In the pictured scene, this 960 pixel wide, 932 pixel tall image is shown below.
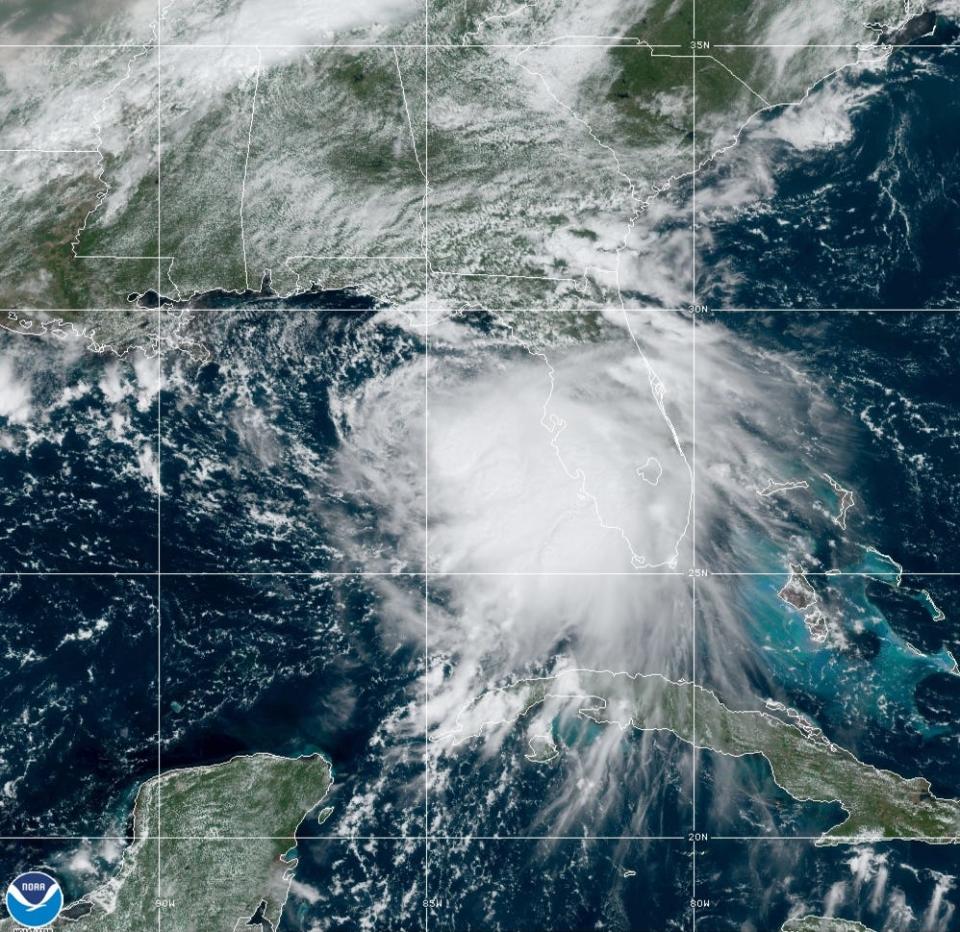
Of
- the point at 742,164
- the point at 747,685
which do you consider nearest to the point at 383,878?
the point at 747,685

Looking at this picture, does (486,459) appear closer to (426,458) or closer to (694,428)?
(426,458)

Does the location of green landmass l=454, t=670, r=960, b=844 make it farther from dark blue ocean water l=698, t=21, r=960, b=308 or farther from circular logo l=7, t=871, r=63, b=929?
circular logo l=7, t=871, r=63, b=929

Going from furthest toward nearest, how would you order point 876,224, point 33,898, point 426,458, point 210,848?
point 876,224, point 426,458, point 210,848, point 33,898

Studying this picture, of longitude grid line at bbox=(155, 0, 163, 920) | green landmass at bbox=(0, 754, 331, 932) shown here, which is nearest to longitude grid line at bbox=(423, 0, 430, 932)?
green landmass at bbox=(0, 754, 331, 932)

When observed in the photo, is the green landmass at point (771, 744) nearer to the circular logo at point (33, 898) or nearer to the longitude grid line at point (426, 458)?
the longitude grid line at point (426, 458)

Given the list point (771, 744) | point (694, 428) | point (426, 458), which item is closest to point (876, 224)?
point (694, 428)

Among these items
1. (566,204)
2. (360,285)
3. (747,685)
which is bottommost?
(747,685)

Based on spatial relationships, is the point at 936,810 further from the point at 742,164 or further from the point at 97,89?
the point at 97,89
